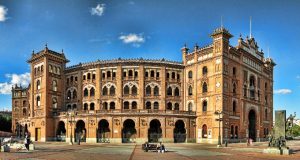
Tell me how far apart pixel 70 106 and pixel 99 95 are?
8.97 meters

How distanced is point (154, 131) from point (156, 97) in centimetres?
775

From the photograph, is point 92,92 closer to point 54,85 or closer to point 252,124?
point 54,85

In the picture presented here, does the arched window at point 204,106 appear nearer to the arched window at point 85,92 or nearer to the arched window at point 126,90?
the arched window at point 126,90

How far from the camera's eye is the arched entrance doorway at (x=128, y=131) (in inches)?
2859

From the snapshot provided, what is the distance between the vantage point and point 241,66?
3017 inches

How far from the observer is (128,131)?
7394 cm

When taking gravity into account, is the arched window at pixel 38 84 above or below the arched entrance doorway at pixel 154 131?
above

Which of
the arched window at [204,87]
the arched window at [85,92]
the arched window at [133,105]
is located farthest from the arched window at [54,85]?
the arched window at [204,87]

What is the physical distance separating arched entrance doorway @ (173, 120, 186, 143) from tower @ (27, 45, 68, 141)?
2714 cm

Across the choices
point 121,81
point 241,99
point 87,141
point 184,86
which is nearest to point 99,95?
point 121,81

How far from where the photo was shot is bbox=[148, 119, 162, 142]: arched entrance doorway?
72438 millimetres

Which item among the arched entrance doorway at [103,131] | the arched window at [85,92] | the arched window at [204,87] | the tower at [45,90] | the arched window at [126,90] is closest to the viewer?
the arched entrance doorway at [103,131]

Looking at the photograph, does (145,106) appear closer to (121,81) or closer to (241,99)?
(121,81)

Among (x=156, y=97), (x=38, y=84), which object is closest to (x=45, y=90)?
(x=38, y=84)
